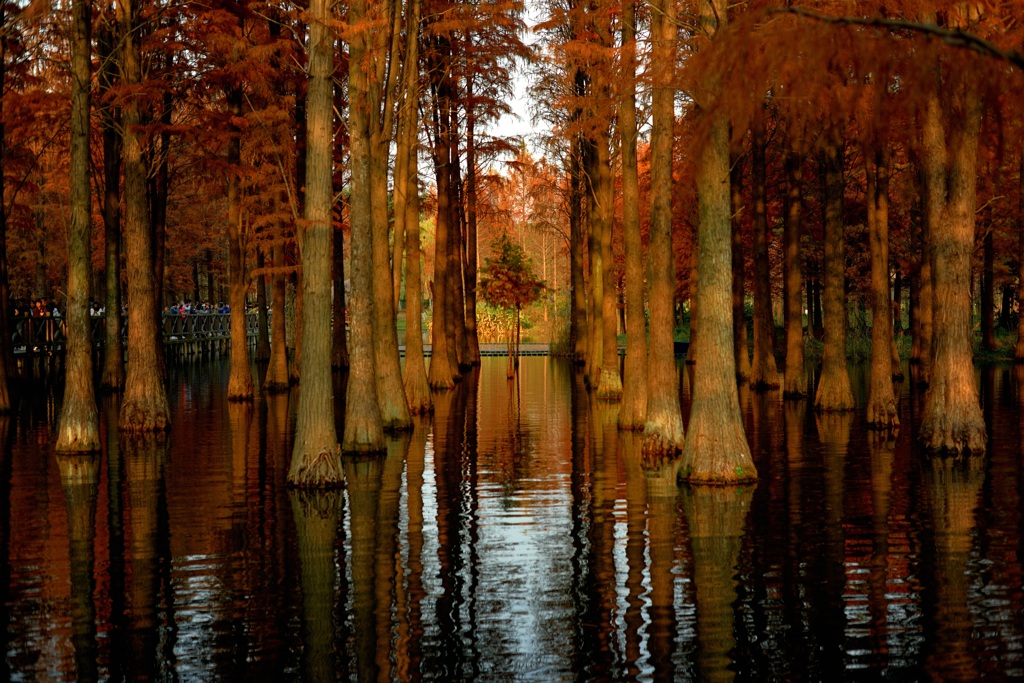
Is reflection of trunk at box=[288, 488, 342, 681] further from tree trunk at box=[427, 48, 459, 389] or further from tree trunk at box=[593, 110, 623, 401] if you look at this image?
tree trunk at box=[427, 48, 459, 389]

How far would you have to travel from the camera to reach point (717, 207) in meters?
15.1

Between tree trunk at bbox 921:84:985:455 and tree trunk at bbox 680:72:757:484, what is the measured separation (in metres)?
5.25

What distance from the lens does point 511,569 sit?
10.4 m

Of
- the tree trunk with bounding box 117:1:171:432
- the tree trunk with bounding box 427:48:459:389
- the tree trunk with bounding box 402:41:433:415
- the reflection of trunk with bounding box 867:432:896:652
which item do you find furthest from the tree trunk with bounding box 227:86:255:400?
the reflection of trunk with bounding box 867:432:896:652

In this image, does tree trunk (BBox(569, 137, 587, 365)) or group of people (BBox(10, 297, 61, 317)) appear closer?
tree trunk (BBox(569, 137, 587, 365))

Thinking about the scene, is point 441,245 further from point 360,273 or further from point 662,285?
point 662,285

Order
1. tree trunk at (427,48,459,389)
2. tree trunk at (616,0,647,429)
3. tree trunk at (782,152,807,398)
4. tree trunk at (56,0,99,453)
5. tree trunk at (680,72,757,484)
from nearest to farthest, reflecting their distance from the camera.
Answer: tree trunk at (680,72,757,484) < tree trunk at (56,0,99,453) < tree trunk at (616,0,647,429) < tree trunk at (782,152,807,398) < tree trunk at (427,48,459,389)

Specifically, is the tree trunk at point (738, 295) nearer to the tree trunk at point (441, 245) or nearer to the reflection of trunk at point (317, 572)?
the tree trunk at point (441, 245)

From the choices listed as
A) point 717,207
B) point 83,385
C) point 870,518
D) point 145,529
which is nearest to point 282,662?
point 145,529

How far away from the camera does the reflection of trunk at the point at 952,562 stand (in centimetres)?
748

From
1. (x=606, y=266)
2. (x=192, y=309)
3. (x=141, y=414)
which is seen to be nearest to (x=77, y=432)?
(x=141, y=414)

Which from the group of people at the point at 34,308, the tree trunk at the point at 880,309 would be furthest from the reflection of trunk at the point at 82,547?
the group of people at the point at 34,308

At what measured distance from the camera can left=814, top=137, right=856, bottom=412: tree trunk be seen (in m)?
27.1

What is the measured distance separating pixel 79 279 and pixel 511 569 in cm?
1256
